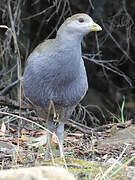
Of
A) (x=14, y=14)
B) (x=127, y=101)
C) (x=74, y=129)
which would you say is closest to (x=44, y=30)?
(x=14, y=14)

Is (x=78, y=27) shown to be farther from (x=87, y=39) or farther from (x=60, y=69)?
(x=87, y=39)

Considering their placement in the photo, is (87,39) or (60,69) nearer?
(60,69)

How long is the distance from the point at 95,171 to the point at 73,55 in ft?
3.65

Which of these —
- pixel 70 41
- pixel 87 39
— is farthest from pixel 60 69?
pixel 87 39

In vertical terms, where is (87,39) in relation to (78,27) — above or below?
below

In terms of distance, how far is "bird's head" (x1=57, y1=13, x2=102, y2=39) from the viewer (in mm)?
4078

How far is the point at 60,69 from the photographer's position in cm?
413

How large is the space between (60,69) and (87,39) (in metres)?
4.13

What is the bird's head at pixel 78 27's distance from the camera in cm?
408

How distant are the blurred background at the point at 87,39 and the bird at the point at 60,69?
0.74 meters

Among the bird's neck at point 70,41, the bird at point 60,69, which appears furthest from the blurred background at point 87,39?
the bird's neck at point 70,41

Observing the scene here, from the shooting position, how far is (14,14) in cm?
653

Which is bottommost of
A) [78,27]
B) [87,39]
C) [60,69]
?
[87,39]

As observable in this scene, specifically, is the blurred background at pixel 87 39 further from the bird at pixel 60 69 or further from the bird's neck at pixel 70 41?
the bird's neck at pixel 70 41
